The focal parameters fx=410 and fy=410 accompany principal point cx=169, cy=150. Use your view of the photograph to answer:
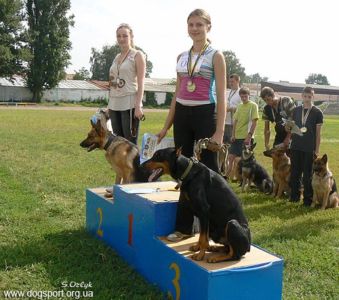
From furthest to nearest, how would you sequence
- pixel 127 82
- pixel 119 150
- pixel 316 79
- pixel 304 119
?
1. pixel 316 79
2. pixel 304 119
3. pixel 119 150
4. pixel 127 82

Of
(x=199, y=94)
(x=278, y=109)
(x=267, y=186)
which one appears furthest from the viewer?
(x=267, y=186)

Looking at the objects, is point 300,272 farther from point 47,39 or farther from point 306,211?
point 47,39

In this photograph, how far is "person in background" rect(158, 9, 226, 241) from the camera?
378cm

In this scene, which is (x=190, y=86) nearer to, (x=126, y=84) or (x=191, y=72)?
(x=191, y=72)

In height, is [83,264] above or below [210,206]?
below

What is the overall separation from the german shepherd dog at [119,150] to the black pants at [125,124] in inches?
5.2

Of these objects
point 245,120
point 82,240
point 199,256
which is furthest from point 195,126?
point 245,120

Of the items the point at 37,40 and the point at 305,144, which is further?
the point at 37,40

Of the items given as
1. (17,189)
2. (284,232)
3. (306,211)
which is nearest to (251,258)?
(284,232)

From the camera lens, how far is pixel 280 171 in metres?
7.57

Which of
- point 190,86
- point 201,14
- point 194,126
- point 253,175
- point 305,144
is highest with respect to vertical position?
point 201,14

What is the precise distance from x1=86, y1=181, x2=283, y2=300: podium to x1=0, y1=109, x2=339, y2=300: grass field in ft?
0.56

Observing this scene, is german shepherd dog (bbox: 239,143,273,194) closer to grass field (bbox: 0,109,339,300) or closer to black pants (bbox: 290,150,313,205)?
grass field (bbox: 0,109,339,300)

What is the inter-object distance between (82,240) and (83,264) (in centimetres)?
64
